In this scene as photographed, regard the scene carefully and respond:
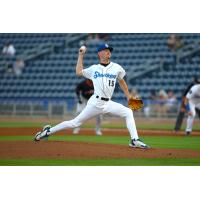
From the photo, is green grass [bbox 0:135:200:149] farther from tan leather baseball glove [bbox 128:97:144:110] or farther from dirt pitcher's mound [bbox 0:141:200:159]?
tan leather baseball glove [bbox 128:97:144:110]

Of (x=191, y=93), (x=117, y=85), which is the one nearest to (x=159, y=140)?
(x=191, y=93)

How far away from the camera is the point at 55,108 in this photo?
18.0 meters

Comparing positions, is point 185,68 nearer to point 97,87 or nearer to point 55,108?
point 55,108

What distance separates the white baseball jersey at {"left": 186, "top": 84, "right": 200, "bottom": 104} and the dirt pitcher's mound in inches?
128

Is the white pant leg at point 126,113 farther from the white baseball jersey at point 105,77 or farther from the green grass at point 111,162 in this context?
the green grass at point 111,162

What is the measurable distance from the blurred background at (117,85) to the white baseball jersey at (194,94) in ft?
16.2

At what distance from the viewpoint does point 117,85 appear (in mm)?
18062

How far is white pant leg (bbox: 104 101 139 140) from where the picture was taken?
322 inches

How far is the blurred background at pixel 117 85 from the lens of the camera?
57.3 feet

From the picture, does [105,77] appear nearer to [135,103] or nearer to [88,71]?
[88,71]

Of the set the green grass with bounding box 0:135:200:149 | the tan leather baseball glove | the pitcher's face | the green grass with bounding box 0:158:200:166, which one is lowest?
the green grass with bounding box 0:135:200:149

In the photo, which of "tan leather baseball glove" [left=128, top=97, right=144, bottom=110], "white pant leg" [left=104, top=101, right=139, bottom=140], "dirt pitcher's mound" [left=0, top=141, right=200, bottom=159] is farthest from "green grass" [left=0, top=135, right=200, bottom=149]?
"white pant leg" [left=104, top=101, right=139, bottom=140]

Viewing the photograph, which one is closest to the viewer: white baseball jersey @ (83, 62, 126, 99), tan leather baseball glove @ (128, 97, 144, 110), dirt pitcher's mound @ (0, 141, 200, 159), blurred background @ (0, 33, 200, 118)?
dirt pitcher's mound @ (0, 141, 200, 159)

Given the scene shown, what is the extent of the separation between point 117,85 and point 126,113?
9856 millimetres
